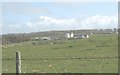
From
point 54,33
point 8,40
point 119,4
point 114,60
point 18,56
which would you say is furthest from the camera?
point 54,33

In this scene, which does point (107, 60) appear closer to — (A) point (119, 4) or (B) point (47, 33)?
(A) point (119, 4)

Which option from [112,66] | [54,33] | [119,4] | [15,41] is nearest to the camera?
[119,4]

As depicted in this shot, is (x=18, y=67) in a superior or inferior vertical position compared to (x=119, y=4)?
inferior

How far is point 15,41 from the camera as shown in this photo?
10669 cm

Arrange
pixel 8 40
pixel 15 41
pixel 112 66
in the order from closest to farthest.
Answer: pixel 112 66, pixel 8 40, pixel 15 41

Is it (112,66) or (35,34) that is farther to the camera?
(35,34)

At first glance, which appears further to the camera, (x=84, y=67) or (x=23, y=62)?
(x=23, y=62)

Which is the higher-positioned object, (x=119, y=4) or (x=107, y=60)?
(x=119, y=4)

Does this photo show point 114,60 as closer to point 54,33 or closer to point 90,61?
point 90,61

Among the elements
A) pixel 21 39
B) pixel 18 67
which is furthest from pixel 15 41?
pixel 18 67

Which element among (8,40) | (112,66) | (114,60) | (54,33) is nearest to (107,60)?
(114,60)

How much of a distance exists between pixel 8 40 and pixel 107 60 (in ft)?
241

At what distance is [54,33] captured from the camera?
186500 mm

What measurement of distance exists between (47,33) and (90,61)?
16123 centimetres
